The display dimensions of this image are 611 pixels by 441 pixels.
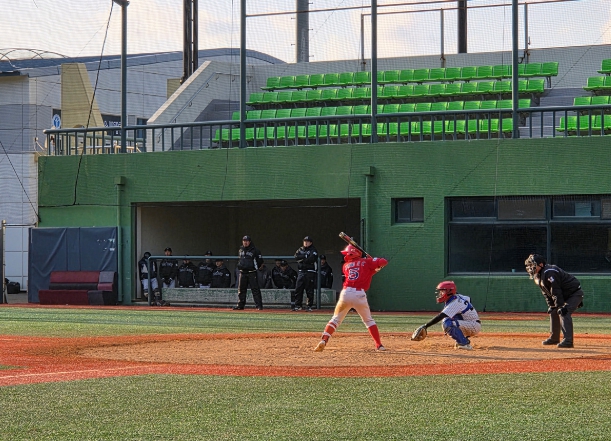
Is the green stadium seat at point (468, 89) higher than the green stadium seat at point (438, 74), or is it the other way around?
the green stadium seat at point (438, 74)

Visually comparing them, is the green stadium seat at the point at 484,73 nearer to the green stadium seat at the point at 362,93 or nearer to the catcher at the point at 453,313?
the green stadium seat at the point at 362,93

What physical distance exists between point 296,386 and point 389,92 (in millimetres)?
20695

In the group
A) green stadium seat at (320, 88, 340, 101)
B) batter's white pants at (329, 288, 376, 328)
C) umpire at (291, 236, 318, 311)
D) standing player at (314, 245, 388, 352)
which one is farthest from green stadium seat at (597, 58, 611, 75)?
batter's white pants at (329, 288, 376, 328)

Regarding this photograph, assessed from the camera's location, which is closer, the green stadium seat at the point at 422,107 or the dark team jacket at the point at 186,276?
the dark team jacket at the point at 186,276

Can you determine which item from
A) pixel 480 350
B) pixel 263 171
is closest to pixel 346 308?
pixel 480 350

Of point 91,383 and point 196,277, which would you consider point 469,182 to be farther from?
point 91,383

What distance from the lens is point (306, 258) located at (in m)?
21.8

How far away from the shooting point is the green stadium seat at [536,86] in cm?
→ 2686

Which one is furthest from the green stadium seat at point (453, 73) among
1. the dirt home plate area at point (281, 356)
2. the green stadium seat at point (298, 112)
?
the dirt home plate area at point (281, 356)

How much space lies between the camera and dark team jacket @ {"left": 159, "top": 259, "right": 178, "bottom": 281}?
2477cm

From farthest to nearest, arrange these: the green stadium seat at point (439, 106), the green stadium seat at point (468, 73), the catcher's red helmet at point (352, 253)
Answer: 1. the green stadium seat at point (468, 73)
2. the green stadium seat at point (439, 106)
3. the catcher's red helmet at point (352, 253)

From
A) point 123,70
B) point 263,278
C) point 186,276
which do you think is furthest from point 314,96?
point 186,276

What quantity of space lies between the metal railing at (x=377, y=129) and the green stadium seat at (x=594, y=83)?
84 centimetres

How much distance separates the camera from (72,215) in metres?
25.9
